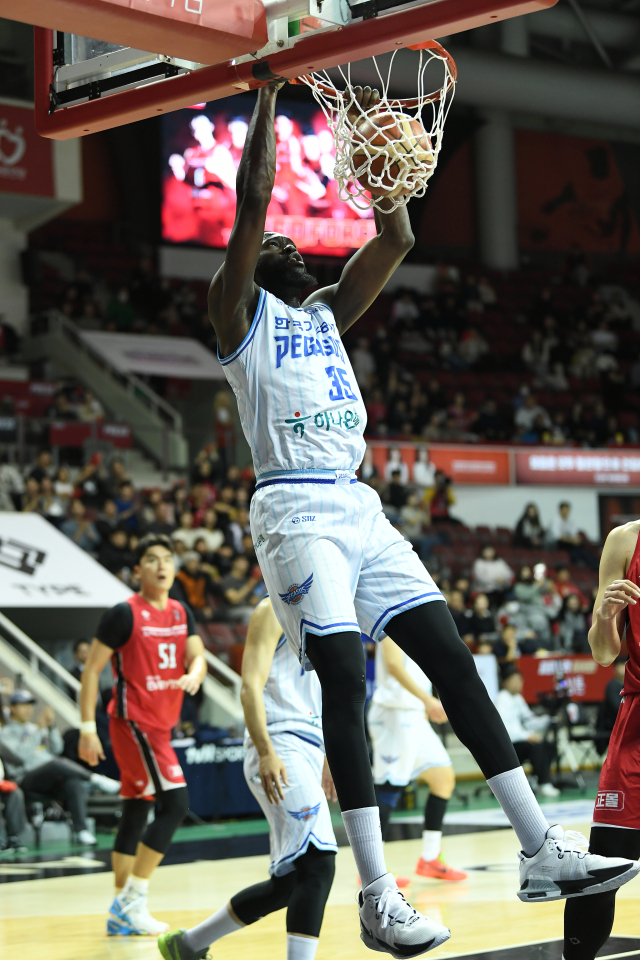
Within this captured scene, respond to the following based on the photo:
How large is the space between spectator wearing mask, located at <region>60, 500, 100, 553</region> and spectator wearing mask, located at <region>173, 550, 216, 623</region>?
111 cm

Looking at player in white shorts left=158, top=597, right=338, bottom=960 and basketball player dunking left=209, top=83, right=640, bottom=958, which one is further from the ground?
A: basketball player dunking left=209, top=83, right=640, bottom=958

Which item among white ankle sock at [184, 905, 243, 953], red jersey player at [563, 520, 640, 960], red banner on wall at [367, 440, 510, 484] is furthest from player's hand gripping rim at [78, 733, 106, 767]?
red banner on wall at [367, 440, 510, 484]

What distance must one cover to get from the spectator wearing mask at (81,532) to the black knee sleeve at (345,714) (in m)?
11.1

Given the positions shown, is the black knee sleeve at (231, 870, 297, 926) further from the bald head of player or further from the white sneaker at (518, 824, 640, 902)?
the bald head of player

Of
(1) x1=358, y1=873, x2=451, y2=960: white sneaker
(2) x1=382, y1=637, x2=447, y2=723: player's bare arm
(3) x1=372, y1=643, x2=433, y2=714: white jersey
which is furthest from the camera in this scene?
(3) x1=372, y1=643, x2=433, y2=714: white jersey

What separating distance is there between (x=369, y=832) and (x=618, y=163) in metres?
27.7

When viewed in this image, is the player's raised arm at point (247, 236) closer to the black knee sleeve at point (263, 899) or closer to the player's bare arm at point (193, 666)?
the black knee sleeve at point (263, 899)

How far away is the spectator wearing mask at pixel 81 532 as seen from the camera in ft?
47.3

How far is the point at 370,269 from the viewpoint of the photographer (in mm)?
4250

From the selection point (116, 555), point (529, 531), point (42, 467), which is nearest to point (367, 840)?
point (116, 555)

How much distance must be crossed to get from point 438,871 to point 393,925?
203 inches

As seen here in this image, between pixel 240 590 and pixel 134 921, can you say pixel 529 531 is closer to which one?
pixel 240 590

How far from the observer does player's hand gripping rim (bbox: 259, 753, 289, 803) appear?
4.76 metres

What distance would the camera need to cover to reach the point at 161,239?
23438 millimetres
